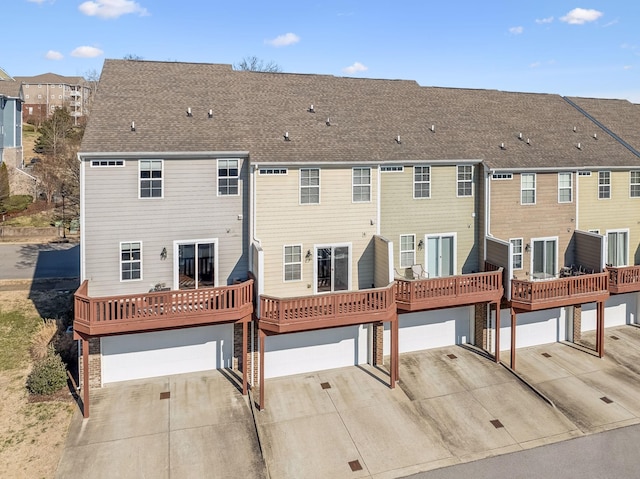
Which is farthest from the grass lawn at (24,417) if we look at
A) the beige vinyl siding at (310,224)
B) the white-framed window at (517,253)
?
the white-framed window at (517,253)

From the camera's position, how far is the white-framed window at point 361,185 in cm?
→ 1670

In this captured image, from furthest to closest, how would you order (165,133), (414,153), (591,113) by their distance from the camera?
(591,113)
(414,153)
(165,133)

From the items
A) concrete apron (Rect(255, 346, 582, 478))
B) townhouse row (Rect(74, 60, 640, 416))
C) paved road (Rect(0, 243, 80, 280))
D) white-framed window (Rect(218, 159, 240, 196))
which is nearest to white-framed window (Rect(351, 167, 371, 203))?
townhouse row (Rect(74, 60, 640, 416))

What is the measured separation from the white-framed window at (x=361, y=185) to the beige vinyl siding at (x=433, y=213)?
2.36ft

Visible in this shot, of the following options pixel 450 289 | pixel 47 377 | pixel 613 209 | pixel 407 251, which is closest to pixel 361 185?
pixel 407 251

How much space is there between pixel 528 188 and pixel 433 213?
172 inches

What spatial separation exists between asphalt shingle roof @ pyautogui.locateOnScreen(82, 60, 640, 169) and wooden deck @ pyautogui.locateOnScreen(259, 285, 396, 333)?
194 inches

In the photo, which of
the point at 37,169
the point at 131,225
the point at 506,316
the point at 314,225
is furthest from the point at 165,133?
the point at 37,169

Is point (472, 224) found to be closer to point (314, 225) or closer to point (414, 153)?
point (414, 153)

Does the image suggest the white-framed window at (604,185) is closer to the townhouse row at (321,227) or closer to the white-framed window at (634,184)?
the townhouse row at (321,227)

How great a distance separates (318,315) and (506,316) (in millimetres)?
8989

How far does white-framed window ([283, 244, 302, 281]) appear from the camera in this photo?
1609 centimetres

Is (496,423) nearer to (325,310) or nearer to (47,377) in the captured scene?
(325,310)

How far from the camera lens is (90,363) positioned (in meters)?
14.7
